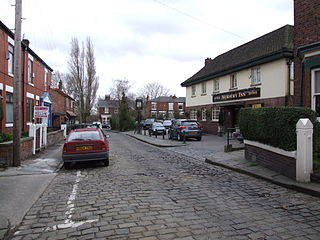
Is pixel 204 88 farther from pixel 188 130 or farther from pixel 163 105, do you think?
pixel 163 105

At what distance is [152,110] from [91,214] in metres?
74.0

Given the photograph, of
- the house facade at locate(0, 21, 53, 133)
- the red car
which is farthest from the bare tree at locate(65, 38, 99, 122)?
the red car

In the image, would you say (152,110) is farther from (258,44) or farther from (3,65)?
(3,65)

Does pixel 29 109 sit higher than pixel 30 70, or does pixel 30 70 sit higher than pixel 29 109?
pixel 30 70

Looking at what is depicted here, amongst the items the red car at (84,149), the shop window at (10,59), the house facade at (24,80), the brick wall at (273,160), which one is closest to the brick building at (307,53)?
the brick wall at (273,160)

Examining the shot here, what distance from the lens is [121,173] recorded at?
8805 mm

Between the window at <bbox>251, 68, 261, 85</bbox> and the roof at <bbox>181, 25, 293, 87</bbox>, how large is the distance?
52cm

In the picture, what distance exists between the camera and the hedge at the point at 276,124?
7.12m

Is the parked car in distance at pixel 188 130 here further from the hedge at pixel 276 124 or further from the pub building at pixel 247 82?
the hedge at pixel 276 124

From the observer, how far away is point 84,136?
1034cm

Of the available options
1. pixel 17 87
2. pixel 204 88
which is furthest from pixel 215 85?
pixel 17 87

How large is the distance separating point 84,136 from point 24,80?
1120cm

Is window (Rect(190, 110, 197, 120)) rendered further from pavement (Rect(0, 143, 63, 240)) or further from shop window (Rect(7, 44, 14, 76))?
pavement (Rect(0, 143, 63, 240))

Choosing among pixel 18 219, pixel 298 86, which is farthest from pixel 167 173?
pixel 298 86
